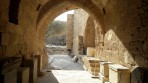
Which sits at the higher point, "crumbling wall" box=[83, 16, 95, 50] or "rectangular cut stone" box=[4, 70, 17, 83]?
"crumbling wall" box=[83, 16, 95, 50]

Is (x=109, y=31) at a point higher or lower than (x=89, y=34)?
lower

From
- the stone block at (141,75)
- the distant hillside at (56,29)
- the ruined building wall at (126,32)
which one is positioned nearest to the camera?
the stone block at (141,75)

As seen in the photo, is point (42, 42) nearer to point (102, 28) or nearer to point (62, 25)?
point (102, 28)

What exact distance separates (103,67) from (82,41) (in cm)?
665

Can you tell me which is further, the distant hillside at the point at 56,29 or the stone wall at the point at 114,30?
the distant hillside at the point at 56,29

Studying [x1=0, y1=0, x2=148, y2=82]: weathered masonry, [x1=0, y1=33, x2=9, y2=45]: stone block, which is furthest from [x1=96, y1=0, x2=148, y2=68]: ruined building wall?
[x1=0, y1=33, x2=9, y2=45]: stone block

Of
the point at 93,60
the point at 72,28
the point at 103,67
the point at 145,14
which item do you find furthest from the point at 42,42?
the point at 72,28

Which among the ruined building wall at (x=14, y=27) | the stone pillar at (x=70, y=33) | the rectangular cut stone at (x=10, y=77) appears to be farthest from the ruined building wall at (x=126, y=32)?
the stone pillar at (x=70, y=33)

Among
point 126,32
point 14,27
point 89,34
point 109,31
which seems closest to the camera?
point 14,27

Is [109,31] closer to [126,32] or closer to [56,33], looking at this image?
[126,32]

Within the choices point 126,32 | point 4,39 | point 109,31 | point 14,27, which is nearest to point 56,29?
point 109,31

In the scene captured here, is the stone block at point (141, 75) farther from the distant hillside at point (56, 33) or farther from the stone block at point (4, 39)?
the distant hillside at point (56, 33)

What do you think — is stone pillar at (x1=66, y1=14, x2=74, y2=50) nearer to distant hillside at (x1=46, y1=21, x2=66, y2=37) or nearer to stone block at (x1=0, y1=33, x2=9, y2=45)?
distant hillside at (x1=46, y1=21, x2=66, y2=37)

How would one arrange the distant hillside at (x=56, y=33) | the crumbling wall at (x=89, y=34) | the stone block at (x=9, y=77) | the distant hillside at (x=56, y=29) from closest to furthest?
the stone block at (x=9, y=77)
the crumbling wall at (x=89, y=34)
the distant hillside at (x=56, y=33)
the distant hillside at (x=56, y=29)
